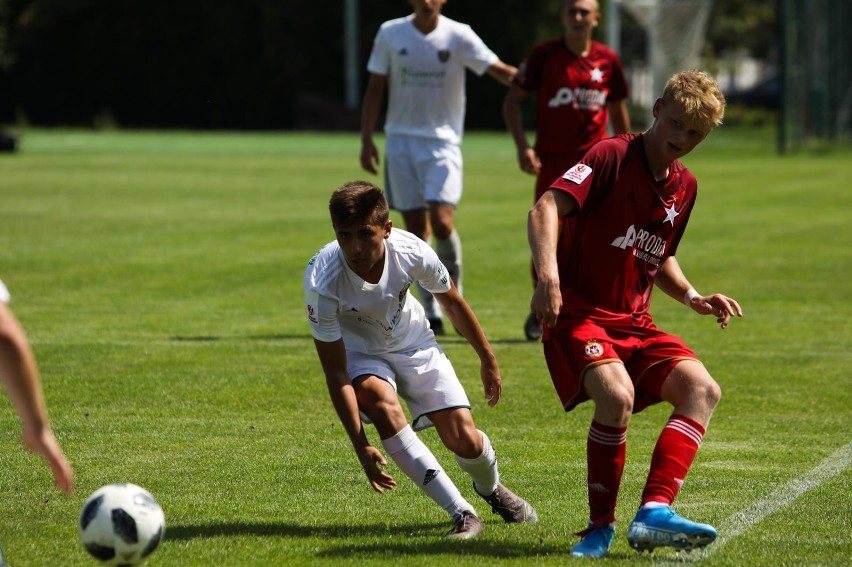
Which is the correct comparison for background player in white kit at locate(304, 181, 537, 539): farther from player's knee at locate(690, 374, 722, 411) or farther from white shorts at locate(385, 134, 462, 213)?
white shorts at locate(385, 134, 462, 213)

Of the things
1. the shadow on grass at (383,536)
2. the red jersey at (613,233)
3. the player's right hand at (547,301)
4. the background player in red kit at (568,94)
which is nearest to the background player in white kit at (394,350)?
the shadow on grass at (383,536)

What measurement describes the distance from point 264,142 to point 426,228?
3117 cm

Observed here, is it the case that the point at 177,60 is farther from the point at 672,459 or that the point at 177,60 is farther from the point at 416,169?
the point at 672,459

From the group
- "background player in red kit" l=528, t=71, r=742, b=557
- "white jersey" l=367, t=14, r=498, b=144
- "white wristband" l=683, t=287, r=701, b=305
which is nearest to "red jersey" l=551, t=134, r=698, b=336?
"background player in red kit" l=528, t=71, r=742, b=557

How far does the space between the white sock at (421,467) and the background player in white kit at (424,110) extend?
17.1ft

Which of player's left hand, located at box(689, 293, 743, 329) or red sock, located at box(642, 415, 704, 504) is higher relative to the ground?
player's left hand, located at box(689, 293, 743, 329)

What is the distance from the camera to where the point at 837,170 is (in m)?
29.3

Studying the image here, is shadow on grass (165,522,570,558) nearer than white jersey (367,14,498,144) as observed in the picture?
Yes

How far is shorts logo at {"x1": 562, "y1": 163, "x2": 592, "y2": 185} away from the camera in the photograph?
522 cm

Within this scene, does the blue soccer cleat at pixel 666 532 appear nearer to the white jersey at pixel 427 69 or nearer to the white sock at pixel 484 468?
the white sock at pixel 484 468

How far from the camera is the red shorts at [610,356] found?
16.8ft

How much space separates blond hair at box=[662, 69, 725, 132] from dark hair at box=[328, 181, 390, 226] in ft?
3.78

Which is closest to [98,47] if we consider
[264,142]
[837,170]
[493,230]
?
[264,142]

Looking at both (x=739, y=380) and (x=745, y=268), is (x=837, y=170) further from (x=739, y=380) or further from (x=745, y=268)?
(x=739, y=380)
